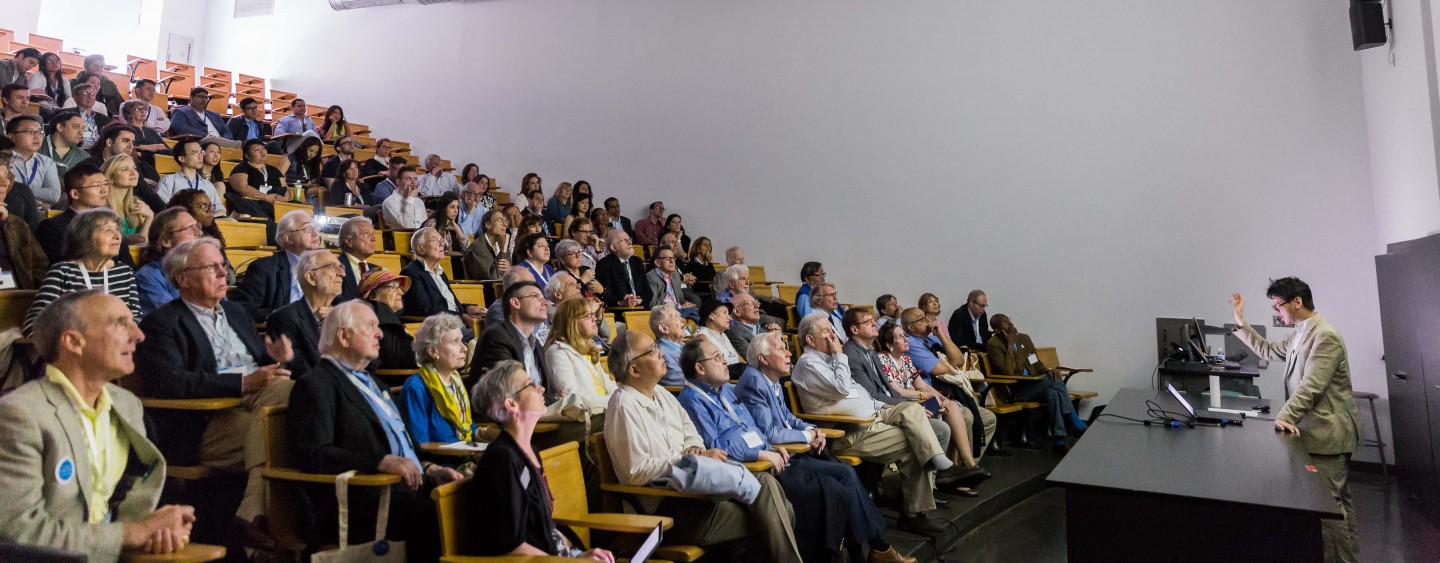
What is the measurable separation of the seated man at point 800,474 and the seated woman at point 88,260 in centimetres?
184

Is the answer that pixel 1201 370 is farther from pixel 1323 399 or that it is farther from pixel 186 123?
pixel 186 123

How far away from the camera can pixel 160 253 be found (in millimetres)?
2977

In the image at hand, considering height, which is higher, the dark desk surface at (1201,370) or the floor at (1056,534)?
the dark desk surface at (1201,370)

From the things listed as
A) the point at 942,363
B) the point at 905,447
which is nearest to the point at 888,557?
the point at 905,447

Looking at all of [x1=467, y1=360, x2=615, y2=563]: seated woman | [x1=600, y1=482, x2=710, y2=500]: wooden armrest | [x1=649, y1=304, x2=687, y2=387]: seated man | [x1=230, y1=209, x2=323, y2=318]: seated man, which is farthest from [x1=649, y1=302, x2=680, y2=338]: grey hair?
[x1=467, y1=360, x2=615, y2=563]: seated woman

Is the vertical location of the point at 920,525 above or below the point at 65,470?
below

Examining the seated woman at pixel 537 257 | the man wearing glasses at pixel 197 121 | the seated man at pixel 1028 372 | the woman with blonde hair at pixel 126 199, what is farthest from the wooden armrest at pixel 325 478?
the man wearing glasses at pixel 197 121

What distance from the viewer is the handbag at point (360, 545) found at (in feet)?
6.27

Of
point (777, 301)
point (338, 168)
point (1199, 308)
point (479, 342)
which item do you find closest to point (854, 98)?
point (777, 301)

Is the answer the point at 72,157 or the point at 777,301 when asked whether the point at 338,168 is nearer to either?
the point at 72,157

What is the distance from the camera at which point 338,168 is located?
21.0ft

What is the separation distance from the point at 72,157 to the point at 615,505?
12.8 ft

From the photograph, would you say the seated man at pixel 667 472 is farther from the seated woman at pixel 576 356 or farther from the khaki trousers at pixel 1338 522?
the khaki trousers at pixel 1338 522

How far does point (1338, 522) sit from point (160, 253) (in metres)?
4.37
